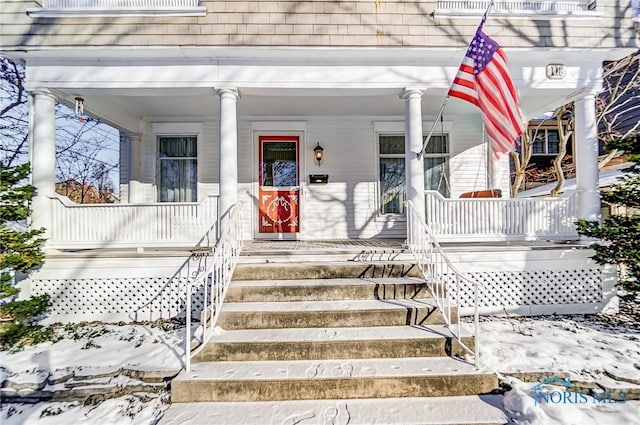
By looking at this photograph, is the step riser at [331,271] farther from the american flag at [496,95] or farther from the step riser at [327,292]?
the american flag at [496,95]

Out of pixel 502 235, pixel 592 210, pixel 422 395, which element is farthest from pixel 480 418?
pixel 592 210

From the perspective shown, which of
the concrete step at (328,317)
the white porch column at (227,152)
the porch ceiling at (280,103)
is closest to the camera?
the concrete step at (328,317)

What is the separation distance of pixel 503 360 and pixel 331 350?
169cm

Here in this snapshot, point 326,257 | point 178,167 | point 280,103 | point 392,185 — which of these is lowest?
point 326,257

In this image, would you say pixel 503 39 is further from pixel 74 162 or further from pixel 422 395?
pixel 74 162

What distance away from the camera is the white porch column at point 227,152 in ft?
14.7

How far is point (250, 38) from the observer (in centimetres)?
441

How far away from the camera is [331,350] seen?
2.89m

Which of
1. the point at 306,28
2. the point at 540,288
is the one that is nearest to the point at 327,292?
the point at 540,288

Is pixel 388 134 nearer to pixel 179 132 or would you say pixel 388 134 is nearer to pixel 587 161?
pixel 587 161

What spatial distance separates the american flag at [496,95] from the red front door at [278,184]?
3.82 meters

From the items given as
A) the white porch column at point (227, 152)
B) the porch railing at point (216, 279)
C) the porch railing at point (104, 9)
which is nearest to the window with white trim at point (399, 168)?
the white porch column at point (227, 152)

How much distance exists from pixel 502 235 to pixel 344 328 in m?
2.86

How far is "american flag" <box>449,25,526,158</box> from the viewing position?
3.34m
